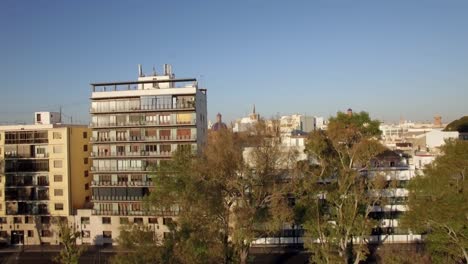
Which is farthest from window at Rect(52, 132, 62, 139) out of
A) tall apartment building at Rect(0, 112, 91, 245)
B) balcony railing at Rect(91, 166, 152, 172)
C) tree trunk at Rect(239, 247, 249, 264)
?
tree trunk at Rect(239, 247, 249, 264)

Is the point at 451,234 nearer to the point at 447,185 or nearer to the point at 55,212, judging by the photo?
the point at 447,185

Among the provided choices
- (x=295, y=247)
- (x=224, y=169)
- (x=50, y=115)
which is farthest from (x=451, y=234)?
(x=50, y=115)

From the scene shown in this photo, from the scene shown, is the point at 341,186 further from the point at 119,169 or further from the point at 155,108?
the point at 119,169

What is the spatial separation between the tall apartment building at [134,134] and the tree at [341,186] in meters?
16.1

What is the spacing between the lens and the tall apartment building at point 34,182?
49.7 meters

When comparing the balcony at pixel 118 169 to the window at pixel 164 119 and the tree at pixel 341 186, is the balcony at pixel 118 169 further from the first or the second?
the tree at pixel 341 186

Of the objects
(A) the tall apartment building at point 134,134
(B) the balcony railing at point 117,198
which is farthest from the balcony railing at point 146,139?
(B) the balcony railing at point 117,198

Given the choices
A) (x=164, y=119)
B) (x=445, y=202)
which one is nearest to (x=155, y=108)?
(x=164, y=119)

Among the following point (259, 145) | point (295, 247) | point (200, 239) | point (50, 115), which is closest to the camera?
point (200, 239)

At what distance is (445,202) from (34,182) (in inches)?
1688

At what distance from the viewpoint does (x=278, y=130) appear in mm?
32406

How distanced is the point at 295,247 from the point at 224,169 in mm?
17108

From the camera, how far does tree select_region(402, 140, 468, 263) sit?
26594 millimetres

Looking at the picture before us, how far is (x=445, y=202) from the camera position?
87.6 feet
